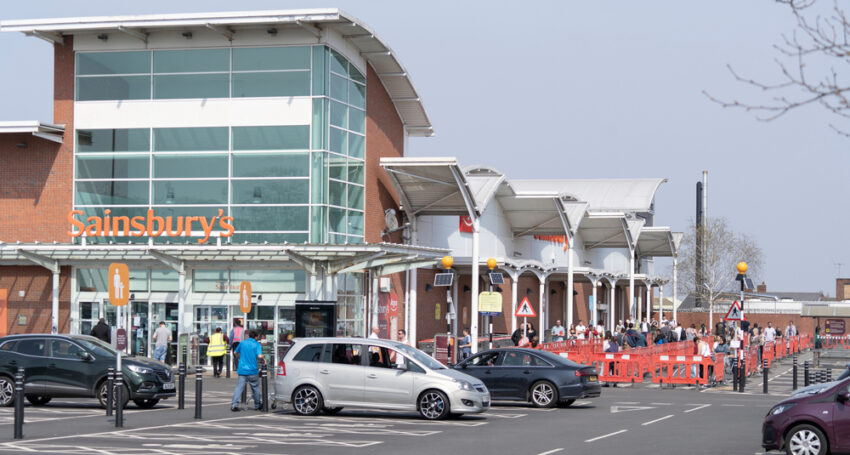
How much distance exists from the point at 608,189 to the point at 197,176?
55196mm

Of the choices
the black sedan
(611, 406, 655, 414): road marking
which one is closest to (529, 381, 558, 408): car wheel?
the black sedan

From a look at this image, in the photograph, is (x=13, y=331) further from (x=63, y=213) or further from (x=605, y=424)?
(x=605, y=424)

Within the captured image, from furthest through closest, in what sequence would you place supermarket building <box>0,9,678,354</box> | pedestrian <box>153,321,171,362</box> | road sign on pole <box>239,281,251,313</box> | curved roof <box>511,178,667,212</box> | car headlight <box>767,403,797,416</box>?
curved roof <box>511,178,667,212</box> → supermarket building <box>0,9,678,354</box> → pedestrian <box>153,321,171,362</box> → road sign on pole <box>239,281,251,313</box> → car headlight <box>767,403,797,416</box>

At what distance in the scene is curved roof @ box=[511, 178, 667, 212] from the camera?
84.1 metres

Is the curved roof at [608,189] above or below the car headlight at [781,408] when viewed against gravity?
above

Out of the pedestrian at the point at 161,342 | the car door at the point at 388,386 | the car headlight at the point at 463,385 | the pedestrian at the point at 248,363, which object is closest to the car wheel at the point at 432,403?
the car door at the point at 388,386

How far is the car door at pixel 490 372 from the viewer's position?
25031 mm

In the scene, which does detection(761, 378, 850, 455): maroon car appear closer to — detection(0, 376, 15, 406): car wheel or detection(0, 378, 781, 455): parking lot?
detection(0, 378, 781, 455): parking lot

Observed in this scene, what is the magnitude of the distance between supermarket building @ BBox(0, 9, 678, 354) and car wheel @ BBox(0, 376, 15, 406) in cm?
1100

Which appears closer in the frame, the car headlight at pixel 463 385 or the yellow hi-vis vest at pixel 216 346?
the car headlight at pixel 463 385

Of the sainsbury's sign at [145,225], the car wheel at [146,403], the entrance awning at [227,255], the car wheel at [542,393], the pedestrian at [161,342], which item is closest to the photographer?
the car wheel at [146,403]

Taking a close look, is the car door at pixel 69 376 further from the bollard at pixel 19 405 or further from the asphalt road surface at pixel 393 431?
the bollard at pixel 19 405

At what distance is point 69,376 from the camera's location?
22.8 m

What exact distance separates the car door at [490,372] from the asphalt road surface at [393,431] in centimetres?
42
